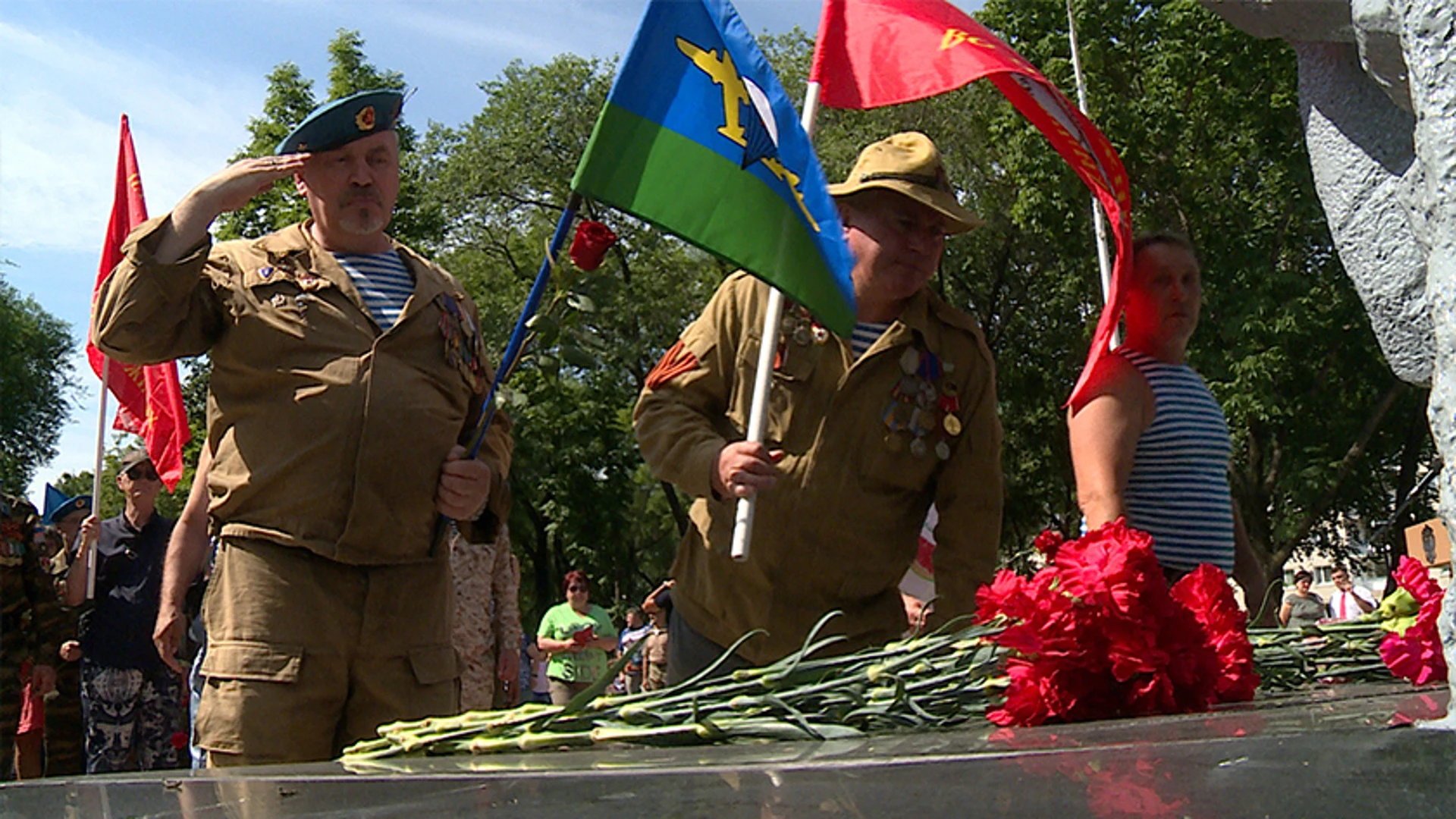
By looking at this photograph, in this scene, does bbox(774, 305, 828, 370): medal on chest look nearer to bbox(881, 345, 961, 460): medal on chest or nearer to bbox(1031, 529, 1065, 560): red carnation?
bbox(881, 345, 961, 460): medal on chest

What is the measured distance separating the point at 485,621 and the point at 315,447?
12.8ft

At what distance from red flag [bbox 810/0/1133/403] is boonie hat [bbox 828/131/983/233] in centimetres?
14

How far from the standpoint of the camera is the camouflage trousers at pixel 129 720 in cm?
774

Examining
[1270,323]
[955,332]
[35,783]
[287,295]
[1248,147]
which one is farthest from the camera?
[1248,147]

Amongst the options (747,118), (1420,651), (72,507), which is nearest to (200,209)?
(747,118)

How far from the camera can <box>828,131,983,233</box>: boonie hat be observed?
3965 millimetres

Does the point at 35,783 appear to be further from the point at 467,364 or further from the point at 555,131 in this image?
the point at 555,131

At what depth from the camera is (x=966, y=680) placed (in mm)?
2473

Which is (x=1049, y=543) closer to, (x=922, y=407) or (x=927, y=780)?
(x=927, y=780)

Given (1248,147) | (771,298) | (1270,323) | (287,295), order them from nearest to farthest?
(771,298) → (287,295) → (1270,323) → (1248,147)

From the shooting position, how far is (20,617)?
26.3 feet

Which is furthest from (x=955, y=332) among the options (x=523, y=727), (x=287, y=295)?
(x=523, y=727)

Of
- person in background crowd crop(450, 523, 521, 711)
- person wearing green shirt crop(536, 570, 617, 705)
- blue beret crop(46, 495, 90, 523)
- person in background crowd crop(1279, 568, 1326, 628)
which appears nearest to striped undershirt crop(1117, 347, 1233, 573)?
person in background crowd crop(450, 523, 521, 711)

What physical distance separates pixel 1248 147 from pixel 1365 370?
3.36m
